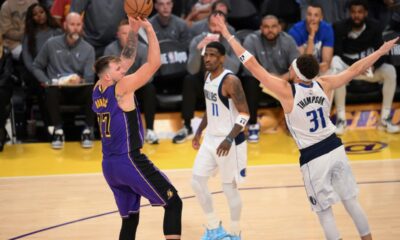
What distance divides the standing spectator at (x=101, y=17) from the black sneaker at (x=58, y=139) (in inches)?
65.0

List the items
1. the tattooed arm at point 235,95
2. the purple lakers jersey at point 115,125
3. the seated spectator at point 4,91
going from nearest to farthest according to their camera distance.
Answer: the purple lakers jersey at point 115,125 → the tattooed arm at point 235,95 → the seated spectator at point 4,91

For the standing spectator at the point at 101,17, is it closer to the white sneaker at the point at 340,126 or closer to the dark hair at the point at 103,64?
the white sneaker at the point at 340,126

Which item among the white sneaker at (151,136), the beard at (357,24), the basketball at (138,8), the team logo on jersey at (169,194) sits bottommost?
the white sneaker at (151,136)

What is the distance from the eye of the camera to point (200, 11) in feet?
42.9

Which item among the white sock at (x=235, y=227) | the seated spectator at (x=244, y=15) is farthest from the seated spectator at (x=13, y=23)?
the white sock at (x=235, y=227)

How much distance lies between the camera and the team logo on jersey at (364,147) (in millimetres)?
11328

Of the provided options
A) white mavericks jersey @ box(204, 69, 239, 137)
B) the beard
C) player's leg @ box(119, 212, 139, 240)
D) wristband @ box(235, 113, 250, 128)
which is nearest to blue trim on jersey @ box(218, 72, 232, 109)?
white mavericks jersey @ box(204, 69, 239, 137)

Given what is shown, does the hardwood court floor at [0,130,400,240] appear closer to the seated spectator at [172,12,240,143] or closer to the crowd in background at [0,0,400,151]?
the seated spectator at [172,12,240,143]

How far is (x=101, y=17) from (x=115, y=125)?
6314mm

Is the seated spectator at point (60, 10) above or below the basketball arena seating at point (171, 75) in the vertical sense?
above

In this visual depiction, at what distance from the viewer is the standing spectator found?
1265 centimetres

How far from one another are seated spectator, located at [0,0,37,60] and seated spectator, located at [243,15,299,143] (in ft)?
12.2

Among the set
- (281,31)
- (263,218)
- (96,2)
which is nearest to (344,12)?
(281,31)

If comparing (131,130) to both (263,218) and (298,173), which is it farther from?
(298,173)
